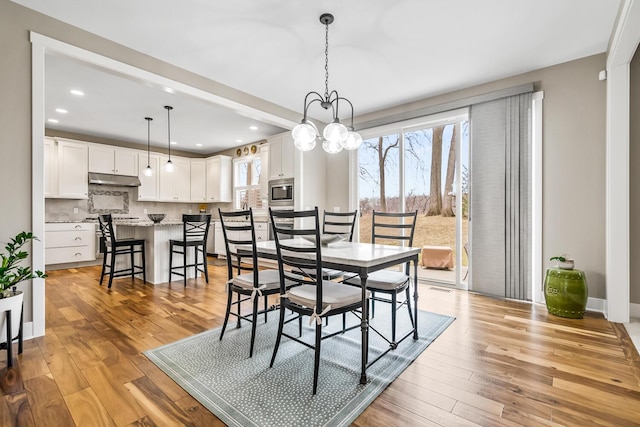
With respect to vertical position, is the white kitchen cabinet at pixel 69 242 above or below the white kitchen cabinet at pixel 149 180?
below

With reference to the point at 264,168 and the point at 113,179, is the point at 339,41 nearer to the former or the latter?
the point at 264,168

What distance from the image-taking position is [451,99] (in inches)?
159

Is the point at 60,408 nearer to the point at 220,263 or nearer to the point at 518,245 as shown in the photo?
the point at 518,245

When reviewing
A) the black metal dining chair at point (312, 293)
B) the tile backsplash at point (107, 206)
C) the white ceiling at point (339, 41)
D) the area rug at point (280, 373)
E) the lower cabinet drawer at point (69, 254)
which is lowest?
the area rug at point (280, 373)

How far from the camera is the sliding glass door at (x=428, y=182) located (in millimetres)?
4059

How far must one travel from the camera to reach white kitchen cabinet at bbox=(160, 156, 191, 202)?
276 inches

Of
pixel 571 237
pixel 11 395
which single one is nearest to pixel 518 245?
pixel 571 237

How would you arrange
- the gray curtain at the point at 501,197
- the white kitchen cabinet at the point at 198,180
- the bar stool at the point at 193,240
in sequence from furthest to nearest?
the white kitchen cabinet at the point at 198,180
the bar stool at the point at 193,240
the gray curtain at the point at 501,197

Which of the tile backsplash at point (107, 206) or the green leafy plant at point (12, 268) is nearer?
the green leafy plant at point (12, 268)

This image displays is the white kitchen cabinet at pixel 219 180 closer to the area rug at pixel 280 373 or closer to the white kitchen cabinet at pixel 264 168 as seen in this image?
the white kitchen cabinet at pixel 264 168

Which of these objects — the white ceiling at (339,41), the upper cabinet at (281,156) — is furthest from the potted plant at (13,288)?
the upper cabinet at (281,156)

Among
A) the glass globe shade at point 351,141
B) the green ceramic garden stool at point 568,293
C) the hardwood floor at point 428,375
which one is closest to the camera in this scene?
the hardwood floor at point 428,375

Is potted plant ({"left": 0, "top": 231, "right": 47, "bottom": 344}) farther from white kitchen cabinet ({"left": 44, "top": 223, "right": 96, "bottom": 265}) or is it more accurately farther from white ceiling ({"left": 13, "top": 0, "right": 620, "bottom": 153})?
white kitchen cabinet ({"left": 44, "top": 223, "right": 96, "bottom": 265})

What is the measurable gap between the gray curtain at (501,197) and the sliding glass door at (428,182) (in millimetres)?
215
